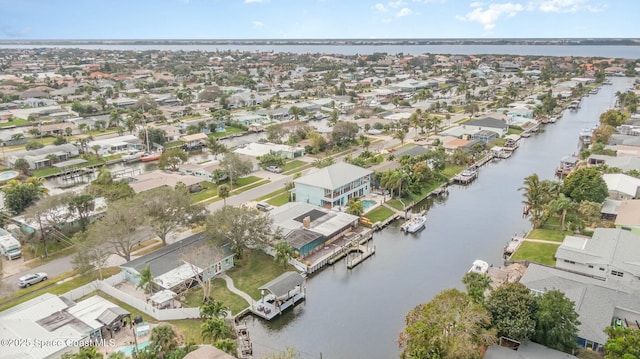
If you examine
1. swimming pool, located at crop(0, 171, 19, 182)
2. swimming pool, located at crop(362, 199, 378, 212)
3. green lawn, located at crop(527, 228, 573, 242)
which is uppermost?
green lawn, located at crop(527, 228, 573, 242)

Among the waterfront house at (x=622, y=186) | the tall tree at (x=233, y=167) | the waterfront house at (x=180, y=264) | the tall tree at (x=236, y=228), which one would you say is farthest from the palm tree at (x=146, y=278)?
the waterfront house at (x=622, y=186)

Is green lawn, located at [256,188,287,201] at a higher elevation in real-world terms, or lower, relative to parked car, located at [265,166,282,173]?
lower

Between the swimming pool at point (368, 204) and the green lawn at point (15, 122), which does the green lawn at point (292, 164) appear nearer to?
the swimming pool at point (368, 204)

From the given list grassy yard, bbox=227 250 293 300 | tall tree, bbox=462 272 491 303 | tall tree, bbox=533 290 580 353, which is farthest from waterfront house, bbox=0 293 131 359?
tall tree, bbox=533 290 580 353

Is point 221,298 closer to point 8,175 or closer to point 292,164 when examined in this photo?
point 292,164

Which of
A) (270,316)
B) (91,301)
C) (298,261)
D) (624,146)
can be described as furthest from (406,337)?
(624,146)

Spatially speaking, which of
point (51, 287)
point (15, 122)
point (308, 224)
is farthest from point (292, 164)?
point (15, 122)

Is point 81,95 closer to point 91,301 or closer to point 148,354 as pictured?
point 91,301

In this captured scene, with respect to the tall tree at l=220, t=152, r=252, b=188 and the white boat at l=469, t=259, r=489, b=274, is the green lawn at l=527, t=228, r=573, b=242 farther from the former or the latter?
the tall tree at l=220, t=152, r=252, b=188
